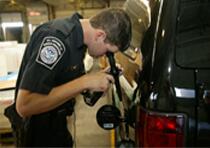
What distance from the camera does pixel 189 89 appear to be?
127cm

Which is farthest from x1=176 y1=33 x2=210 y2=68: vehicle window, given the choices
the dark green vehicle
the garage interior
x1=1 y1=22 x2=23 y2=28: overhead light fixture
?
x1=1 y1=22 x2=23 y2=28: overhead light fixture

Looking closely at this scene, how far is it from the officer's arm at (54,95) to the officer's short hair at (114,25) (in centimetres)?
22

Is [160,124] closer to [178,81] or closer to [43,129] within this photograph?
[178,81]

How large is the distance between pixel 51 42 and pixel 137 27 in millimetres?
1029

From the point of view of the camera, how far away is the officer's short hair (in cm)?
146

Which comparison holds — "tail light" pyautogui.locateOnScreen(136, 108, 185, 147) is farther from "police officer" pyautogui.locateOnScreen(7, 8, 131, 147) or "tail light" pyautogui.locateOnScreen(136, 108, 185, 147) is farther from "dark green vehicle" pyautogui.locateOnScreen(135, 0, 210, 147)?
"police officer" pyautogui.locateOnScreen(7, 8, 131, 147)

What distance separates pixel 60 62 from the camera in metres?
1.44

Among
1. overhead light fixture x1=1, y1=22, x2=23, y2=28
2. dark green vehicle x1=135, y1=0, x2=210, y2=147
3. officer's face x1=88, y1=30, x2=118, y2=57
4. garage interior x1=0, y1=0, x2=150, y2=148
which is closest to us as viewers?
dark green vehicle x1=135, y1=0, x2=210, y2=147

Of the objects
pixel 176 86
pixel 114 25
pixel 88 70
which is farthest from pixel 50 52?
pixel 88 70

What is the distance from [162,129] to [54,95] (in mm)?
535

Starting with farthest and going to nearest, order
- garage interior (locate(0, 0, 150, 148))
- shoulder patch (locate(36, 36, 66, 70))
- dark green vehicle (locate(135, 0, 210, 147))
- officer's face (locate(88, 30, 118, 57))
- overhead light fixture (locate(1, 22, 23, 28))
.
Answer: overhead light fixture (locate(1, 22, 23, 28))
garage interior (locate(0, 0, 150, 148))
officer's face (locate(88, 30, 118, 57))
shoulder patch (locate(36, 36, 66, 70))
dark green vehicle (locate(135, 0, 210, 147))

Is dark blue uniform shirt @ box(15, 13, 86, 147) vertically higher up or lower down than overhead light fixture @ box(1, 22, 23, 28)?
lower down

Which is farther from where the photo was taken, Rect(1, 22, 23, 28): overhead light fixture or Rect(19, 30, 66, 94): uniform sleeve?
Rect(1, 22, 23, 28): overhead light fixture

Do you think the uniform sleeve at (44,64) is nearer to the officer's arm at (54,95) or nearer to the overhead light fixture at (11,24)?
the officer's arm at (54,95)
